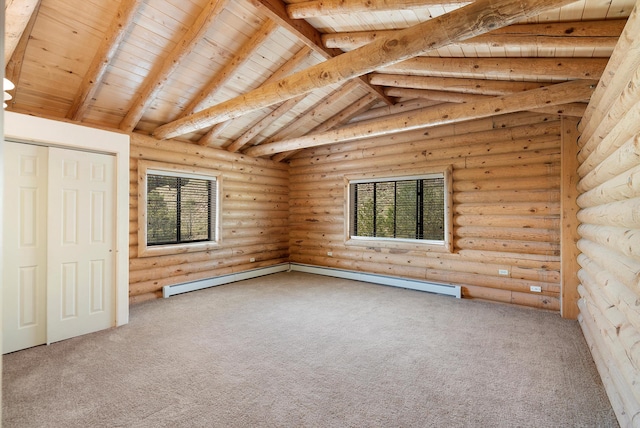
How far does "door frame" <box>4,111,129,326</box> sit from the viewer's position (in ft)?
11.3

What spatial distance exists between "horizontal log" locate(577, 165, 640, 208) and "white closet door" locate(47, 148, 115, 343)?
5.13 m

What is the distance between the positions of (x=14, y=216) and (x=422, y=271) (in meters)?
5.92

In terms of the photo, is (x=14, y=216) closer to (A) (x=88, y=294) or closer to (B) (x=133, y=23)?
(A) (x=88, y=294)

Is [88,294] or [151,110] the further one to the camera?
[151,110]

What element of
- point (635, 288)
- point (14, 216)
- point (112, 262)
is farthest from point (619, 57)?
point (14, 216)

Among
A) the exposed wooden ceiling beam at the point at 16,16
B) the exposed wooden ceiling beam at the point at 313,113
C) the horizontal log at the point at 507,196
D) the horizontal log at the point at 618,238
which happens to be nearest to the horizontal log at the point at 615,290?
the horizontal log at the point at 618,238

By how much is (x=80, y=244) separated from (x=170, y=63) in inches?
97.3

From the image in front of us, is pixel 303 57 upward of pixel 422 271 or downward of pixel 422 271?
upward

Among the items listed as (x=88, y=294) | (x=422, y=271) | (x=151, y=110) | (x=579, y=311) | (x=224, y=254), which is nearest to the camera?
(x=88, y=294)

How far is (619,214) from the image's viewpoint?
2396mm

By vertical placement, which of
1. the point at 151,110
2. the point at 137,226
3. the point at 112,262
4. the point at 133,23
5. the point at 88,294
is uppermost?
the point at 133,23

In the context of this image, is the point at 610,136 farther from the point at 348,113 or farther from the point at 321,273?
the point at 321,273

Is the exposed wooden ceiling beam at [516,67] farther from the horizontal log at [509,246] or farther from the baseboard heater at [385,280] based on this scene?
→ the baseboard heater at [385,280]

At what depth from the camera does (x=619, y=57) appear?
2.58 m
